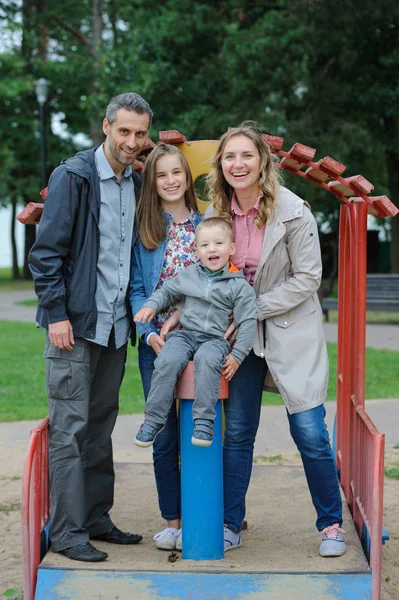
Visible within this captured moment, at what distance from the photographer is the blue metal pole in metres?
3.56

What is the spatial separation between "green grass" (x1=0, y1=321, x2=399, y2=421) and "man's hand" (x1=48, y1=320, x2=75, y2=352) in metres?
4.11

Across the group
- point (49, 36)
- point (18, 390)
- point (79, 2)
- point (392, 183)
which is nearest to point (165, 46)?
point (392, 183)

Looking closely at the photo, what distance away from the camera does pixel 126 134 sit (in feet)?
12.0

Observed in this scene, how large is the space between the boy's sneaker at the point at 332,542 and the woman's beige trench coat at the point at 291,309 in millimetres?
542

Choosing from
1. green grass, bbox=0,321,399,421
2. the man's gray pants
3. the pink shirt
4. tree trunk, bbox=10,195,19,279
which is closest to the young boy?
the pink shirt

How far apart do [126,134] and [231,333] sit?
0.94 meters

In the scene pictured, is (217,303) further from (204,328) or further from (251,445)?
(251,445)

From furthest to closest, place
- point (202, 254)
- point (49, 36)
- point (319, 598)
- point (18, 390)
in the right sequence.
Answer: point (49, 36) → point (18, 390) → point (202, 254) → point (319, 598)

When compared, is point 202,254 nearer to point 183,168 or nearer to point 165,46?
point 183,168

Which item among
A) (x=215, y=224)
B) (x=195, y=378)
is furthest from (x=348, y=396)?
(x=215, y=224)

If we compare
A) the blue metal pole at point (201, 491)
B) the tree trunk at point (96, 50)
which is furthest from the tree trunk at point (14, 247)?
the blue metal pole at point (201, 491)

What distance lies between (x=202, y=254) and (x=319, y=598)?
4.59ft

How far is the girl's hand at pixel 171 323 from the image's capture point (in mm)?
3688

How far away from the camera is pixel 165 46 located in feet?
63.0
